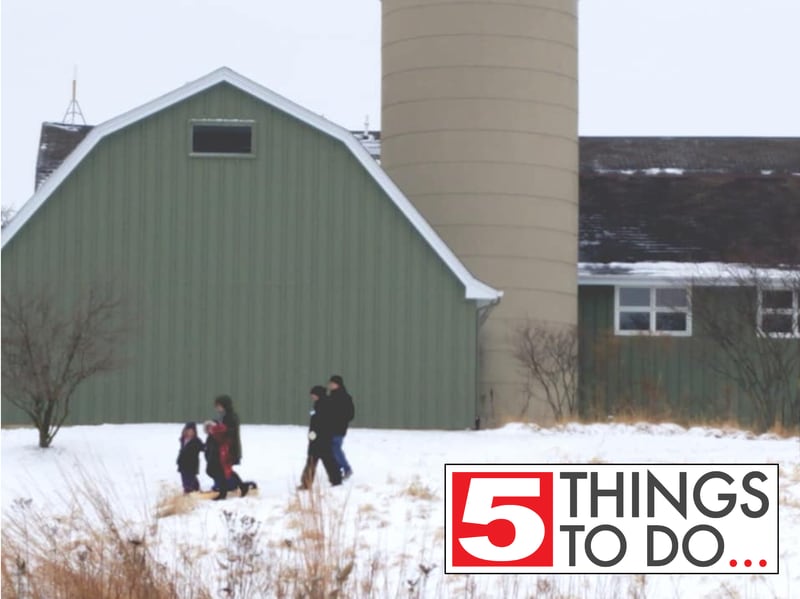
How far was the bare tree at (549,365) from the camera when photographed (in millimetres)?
33094

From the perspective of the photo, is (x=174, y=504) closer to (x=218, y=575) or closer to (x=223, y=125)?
(x=218, y=575)

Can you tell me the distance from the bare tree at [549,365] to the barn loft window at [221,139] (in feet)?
20.3

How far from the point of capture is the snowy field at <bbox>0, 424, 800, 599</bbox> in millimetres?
15461

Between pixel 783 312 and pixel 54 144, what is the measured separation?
50.6 feet

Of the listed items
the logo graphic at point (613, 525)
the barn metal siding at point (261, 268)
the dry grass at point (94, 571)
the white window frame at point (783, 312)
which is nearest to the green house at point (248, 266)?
the barn metal siding at point (261, 268)

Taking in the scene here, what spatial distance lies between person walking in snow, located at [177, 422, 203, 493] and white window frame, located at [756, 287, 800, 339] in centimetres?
1554

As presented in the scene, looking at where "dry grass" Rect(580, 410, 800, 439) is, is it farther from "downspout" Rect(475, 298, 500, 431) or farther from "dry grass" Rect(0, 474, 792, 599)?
"dry grass" Rect(0, 474, 792, 599)

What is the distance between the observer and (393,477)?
2211cm

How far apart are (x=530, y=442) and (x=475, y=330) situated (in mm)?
3920

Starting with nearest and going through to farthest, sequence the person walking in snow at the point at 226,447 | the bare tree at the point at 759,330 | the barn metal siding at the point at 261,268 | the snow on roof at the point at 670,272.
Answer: the person walking in snow at the point at 226,447 → the barn metal siding at the point at 261,268 → the bare tree at the point at 759,330 → the snow on roof at the point at 670,272

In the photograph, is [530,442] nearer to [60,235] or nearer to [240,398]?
[240,398]

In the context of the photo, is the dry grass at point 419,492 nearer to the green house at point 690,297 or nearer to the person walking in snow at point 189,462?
the person walking in snow at point 189,462

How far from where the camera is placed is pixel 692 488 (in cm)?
1580

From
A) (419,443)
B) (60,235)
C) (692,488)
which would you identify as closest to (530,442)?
(419,443)
